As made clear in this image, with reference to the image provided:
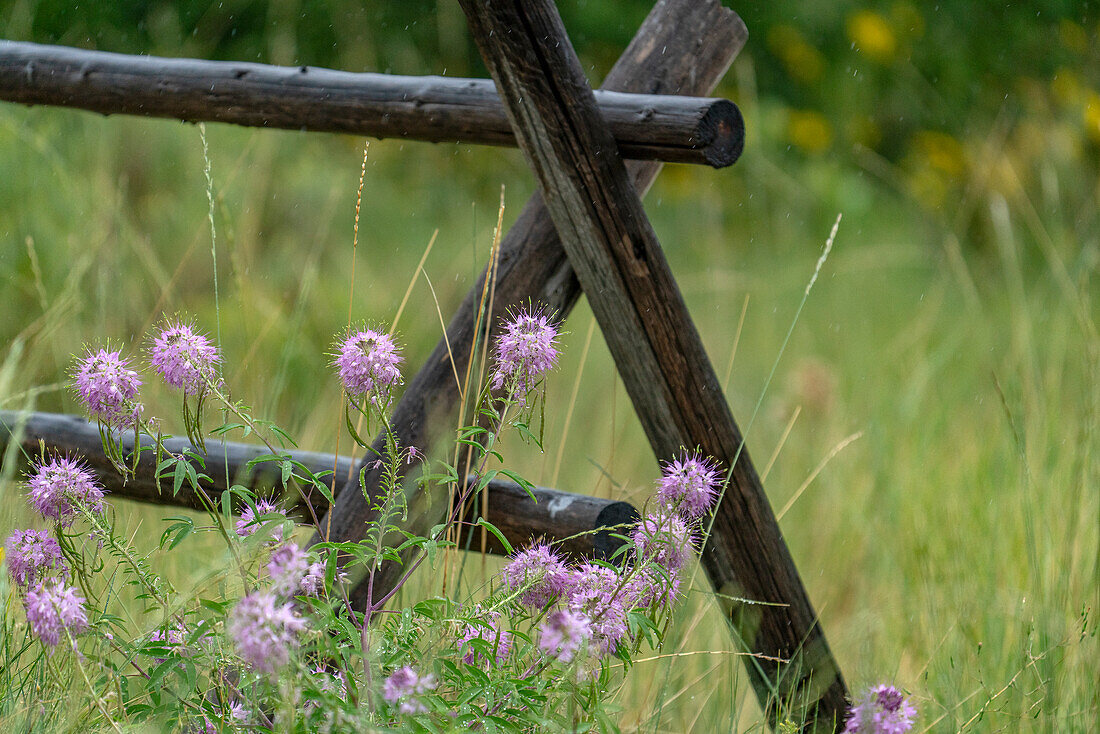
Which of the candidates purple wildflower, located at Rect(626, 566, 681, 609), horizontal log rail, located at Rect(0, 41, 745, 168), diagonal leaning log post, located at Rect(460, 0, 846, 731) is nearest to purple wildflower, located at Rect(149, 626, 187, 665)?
purple wildflower, located at Rect(626, 566, 681, 609)

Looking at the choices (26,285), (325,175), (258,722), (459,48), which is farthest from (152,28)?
(258,722)

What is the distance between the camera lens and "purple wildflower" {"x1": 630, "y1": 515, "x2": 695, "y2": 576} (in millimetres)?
952

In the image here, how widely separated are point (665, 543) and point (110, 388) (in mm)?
525

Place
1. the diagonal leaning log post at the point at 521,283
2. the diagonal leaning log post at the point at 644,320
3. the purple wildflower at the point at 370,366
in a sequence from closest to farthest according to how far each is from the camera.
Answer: the purple wildflower at the point at 370,366
the diagonal leaning log post at the point at 644,320
the diagonal leaning log post at the point at 521,283

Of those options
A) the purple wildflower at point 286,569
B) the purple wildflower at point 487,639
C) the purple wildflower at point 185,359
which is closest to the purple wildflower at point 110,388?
the purple wildflower at point 185,359

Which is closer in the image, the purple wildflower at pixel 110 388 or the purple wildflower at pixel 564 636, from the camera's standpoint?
the purple wildflower at pixel 564 636

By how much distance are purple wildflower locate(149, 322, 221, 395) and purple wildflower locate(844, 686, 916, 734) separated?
700 millimetres

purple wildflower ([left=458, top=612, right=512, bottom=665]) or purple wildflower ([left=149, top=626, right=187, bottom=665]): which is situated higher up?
purple wildflower ([left=458, top=612, right=512, bottom=665])

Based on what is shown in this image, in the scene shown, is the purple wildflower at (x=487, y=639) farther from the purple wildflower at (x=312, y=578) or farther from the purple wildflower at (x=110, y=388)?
the purple wildflower at (x=110, y=388)

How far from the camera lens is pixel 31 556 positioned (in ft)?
3.20

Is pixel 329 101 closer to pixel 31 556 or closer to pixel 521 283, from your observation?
pixel 521 283

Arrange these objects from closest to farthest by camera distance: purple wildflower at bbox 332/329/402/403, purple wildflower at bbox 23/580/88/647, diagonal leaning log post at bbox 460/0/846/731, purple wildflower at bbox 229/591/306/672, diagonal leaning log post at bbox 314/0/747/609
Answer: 1. purple wildflower at bbox 229/591/306/672
2. purple wildflower at bbox 23/580/88/647
3. purple wildflower at bbox 332/329/402/403
4. diagonal leaning log post at bbox 460/0/846/731
5. diagonal leaning log post at bbox 314/0/747/609

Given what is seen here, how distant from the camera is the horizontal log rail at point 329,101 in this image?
1256 mm

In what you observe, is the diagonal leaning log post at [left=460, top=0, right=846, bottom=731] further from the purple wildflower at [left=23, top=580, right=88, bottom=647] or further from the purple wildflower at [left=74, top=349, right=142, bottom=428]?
the purple wildflower at [left=23, top=580, right=88, bottom=647]
